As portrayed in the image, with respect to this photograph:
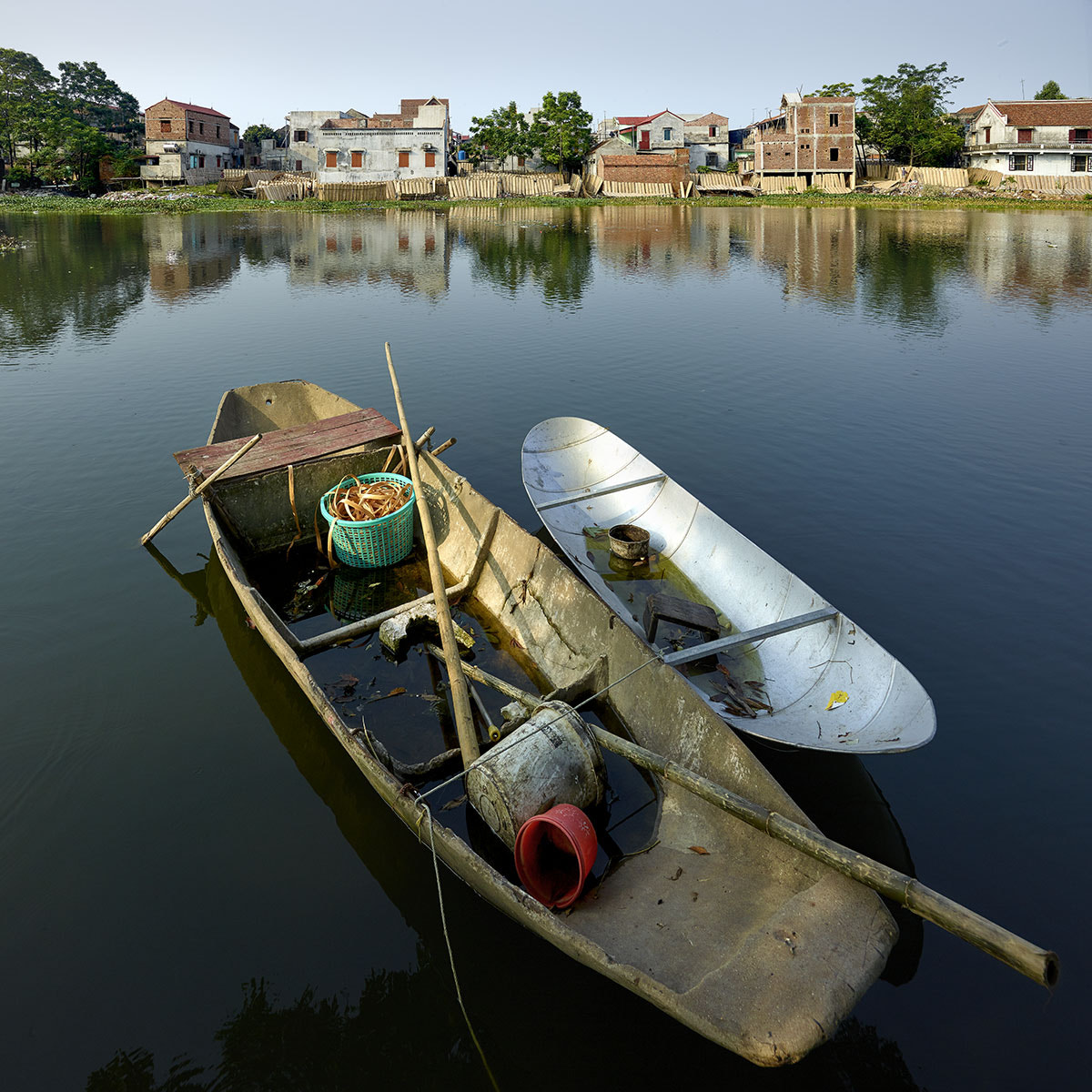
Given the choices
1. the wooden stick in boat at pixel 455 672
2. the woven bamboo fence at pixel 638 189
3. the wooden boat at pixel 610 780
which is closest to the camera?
the wooden boat at pixel 610 780

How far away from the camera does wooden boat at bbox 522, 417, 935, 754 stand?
21.2 ft

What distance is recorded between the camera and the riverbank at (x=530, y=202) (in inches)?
2181

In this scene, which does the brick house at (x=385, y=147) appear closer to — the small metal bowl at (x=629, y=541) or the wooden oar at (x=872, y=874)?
the small metal bowl at (x=629, y=541)

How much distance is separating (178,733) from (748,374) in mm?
15888

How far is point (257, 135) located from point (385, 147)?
27657 mm

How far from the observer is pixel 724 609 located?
861cm

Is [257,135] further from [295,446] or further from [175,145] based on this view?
[295,446]

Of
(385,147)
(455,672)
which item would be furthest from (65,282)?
(385,147)

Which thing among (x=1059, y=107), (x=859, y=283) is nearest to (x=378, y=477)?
(x=859, y=283)

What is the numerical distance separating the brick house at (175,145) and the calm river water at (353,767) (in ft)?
169

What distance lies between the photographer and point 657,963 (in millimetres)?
4633

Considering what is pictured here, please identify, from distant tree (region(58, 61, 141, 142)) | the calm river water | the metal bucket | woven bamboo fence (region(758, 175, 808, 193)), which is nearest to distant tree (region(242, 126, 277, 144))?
distant tree (region(58, 61, 141, 142))

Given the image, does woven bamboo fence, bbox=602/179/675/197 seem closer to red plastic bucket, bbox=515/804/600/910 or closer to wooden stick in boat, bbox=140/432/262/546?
wooden stick in boat, bbox=140/432/262/546

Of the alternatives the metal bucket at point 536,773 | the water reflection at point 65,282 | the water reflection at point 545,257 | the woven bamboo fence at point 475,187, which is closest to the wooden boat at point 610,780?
the metal bucket at point 536,773
